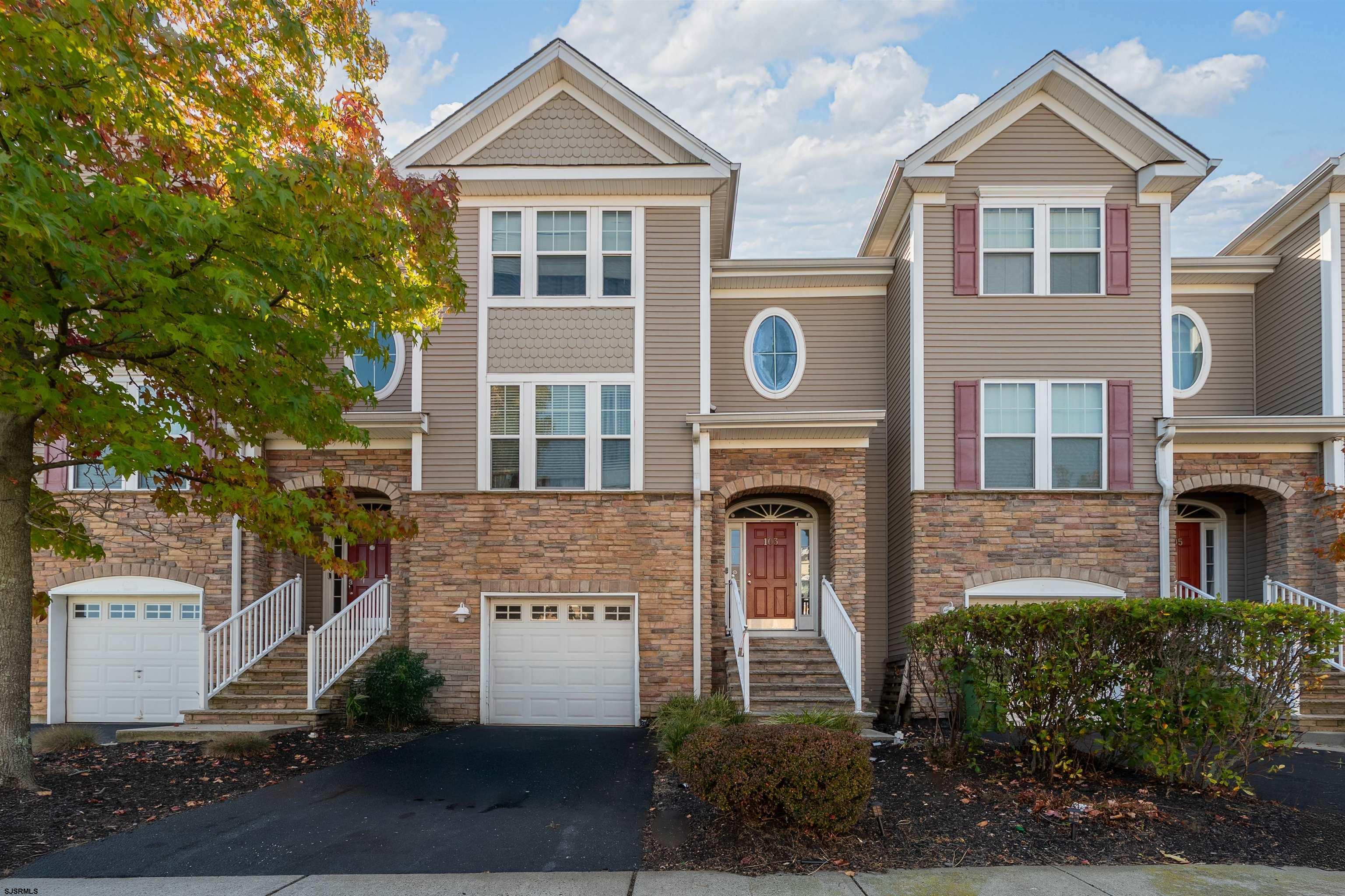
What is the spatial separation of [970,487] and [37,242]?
36.7ft

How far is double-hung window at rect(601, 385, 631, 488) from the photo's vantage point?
1327 centimetres

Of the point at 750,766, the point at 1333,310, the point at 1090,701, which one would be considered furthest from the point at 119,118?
the point at 1333,310

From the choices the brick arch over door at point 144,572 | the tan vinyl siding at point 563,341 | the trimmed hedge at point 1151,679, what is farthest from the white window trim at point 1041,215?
the brick arch over door at point 144,572

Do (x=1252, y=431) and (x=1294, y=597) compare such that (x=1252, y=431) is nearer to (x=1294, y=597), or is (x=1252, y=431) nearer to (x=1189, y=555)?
(x=1294, y=597)

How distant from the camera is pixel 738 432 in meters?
13.3

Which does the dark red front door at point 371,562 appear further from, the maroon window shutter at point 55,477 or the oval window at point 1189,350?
the oval window at point 1189,350

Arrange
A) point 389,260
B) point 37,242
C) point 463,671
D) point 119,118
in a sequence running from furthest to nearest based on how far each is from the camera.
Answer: point 463,671, point 389,260, point 119,118, point 37,242

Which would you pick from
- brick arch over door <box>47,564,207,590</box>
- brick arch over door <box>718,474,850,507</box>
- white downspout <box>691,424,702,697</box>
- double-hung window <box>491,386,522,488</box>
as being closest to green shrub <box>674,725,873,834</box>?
white downspout <box>691,424,702,697</box>

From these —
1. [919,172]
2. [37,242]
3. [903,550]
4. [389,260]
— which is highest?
[919,172]

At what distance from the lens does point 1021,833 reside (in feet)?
21.6

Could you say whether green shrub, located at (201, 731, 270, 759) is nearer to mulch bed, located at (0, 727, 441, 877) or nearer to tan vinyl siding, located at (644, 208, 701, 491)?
mulch bed, located at (0, 727, 441, 877)

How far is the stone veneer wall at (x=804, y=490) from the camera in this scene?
42.7ft

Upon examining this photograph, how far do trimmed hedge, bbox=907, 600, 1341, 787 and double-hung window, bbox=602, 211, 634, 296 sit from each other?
24.8 feet

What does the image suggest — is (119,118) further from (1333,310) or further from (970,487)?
(1333,310)
